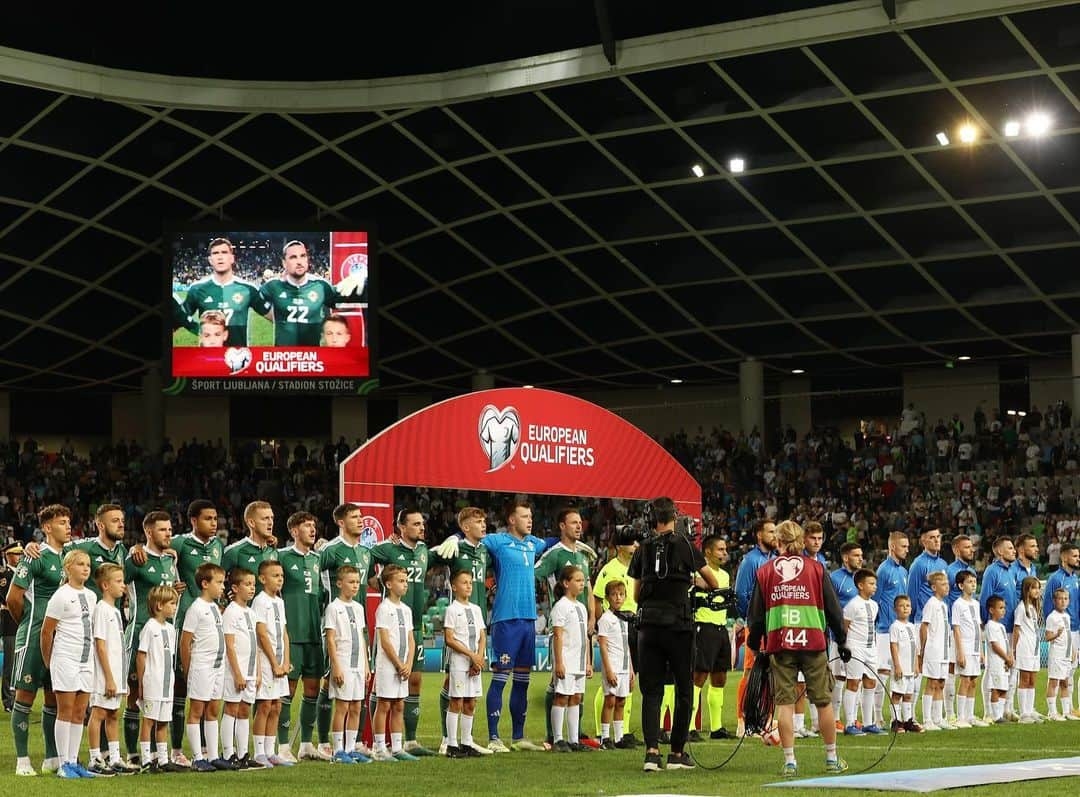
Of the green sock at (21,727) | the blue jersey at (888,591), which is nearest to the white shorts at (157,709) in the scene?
the green sock at (21,727)

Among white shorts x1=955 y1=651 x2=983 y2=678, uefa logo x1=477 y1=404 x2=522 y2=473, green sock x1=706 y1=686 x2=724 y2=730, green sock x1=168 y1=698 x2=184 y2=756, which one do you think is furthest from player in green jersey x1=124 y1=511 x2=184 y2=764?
white shorts x1=955 y1=651 x2=983 y2=678

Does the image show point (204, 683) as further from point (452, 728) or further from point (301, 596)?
point (452, 728)

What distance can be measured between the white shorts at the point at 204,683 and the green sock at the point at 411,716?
2398 mm

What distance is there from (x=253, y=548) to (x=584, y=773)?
364 cm

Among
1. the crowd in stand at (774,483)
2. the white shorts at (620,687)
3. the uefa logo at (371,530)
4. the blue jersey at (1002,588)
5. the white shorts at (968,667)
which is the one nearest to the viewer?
the white shorts at (620,687)

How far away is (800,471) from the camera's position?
138ft

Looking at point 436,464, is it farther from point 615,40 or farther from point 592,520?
point 592,520

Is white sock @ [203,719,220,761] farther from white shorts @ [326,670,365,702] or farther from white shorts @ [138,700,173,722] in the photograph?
white shorts @ [326,670,365,702]

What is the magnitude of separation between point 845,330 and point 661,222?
302 inches

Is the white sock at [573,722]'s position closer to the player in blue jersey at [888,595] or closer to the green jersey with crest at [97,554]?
the player in blue jersey at [888,595]

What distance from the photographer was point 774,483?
4178 centimetres

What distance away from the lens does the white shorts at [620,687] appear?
15.1m

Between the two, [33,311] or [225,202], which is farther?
[33,311]

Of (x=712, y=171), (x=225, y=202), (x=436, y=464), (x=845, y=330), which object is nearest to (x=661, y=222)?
(x=712, y=171)
